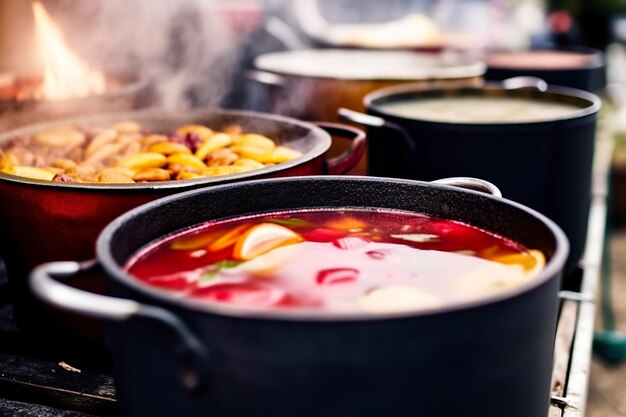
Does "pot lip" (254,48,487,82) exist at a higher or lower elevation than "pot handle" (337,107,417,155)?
higher

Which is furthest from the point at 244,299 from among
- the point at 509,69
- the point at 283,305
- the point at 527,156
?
the point at 509,69

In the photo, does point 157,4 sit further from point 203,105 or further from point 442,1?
point 442,1

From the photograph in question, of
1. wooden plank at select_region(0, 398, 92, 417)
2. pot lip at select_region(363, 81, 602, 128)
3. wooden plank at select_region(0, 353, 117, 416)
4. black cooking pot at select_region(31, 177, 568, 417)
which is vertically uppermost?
pot lip at select_region(363, 81, 602, 128)

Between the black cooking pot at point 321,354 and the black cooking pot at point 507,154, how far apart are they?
1054 mm

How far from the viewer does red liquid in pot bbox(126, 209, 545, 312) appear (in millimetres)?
1069

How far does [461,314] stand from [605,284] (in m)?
4.09

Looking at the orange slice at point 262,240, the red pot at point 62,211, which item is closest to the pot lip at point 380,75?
the red pot at point 62,211

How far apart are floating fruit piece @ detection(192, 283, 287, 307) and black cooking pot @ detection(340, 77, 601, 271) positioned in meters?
1.09

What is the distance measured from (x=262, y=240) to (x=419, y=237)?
310mm

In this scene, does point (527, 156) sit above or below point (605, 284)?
above

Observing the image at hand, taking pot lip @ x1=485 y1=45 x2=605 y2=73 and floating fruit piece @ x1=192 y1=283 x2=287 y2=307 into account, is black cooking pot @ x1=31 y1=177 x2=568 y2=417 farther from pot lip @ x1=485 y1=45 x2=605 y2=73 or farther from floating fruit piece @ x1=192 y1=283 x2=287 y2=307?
pot lip @ x1=485 y1=45 x2=605 y2=73

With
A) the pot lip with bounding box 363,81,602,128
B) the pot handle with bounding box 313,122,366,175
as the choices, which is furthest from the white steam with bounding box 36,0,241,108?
the pot handle with bounding box 313,122,366,175

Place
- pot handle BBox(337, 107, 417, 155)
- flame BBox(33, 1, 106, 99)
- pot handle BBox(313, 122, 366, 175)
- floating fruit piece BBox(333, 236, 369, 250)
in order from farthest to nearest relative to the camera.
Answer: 1. flame BBox(33, 1, 106, 99)
2. pot handle BBox(337, 107, 417, 155)
3. pot handle BBox(313, 122, 366, 175)
4. floating fruit piece BBox(333, 236, 369, 250)

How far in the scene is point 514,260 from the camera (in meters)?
1.22
